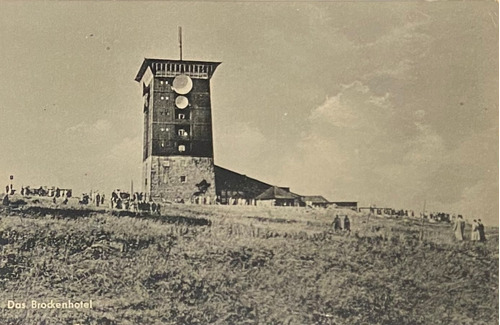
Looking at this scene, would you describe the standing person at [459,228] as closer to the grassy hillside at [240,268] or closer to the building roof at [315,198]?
the grassy hillside at [240,268]

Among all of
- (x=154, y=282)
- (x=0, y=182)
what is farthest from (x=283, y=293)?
(x=0, y=182)

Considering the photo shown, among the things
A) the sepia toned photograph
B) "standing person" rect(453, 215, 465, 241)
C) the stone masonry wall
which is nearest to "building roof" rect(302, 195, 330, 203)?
the sepia toned photograph

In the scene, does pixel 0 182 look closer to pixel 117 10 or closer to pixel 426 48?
pixel 117 10

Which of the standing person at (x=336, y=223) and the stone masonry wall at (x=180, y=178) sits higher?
the stone masonry wall at (x=180, y=178)

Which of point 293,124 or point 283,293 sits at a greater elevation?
point 293,124

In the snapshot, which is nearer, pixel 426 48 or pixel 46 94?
pixel 46 94

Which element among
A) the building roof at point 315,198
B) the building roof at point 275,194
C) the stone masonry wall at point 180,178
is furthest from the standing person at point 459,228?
the stone masonry wall at point 180,178

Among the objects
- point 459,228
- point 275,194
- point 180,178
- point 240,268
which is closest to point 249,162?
point 275,194
